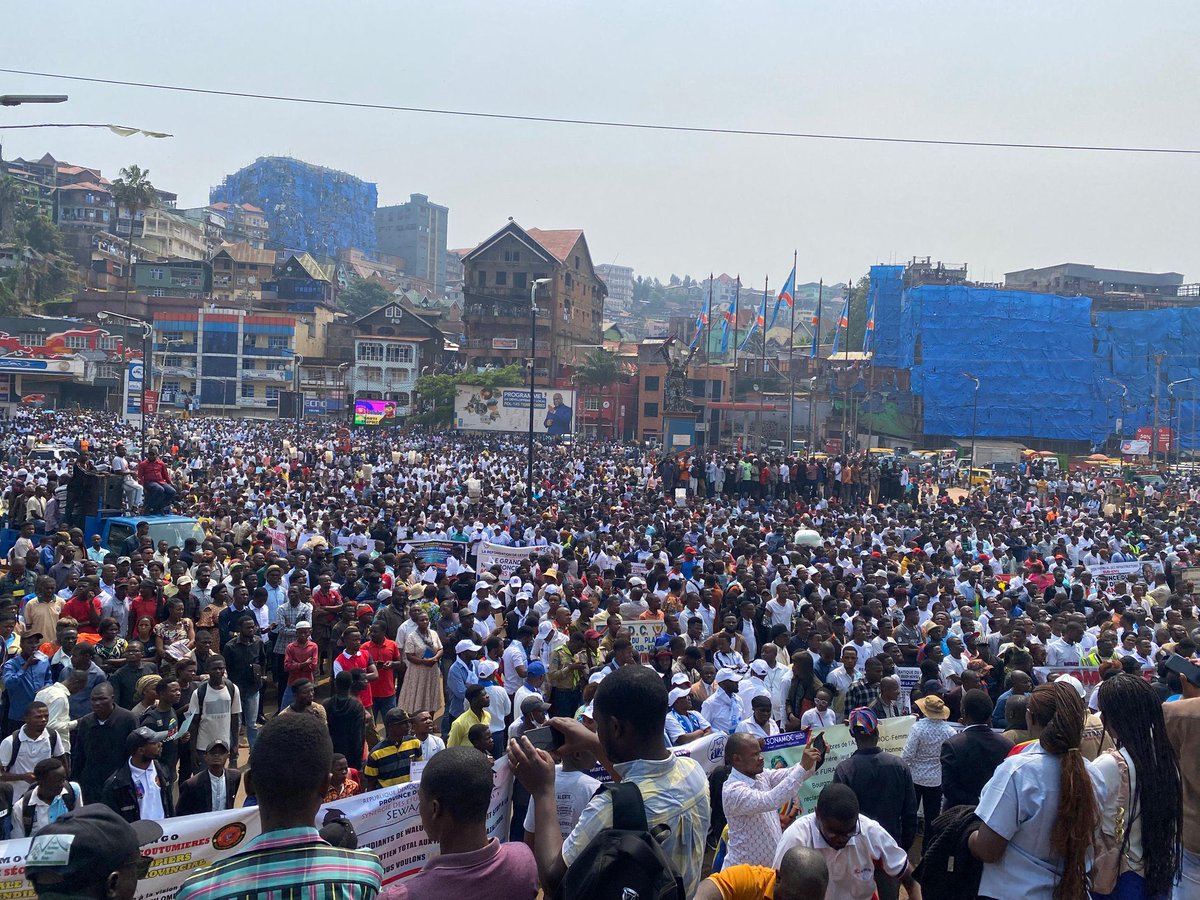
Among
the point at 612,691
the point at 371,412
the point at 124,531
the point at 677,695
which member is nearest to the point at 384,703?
the point at 677,695

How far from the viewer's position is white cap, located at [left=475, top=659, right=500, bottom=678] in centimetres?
873

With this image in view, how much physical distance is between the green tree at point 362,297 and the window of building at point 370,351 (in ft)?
130

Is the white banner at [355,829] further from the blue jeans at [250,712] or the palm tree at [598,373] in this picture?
the palm tree at [598,373]

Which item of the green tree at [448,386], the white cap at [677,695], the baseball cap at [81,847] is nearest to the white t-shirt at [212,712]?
the white cap at [677,695]

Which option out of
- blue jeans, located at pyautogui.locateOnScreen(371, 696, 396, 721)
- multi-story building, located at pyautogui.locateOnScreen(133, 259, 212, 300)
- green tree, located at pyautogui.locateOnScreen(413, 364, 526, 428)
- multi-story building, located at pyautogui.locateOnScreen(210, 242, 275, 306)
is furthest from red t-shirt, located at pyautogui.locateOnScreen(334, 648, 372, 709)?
multi-story building, located at pyautogui.locateOnScreen(210, 242, 275, 306)

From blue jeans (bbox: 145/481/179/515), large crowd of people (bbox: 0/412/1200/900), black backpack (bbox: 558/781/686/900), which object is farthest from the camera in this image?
blue jeans (bbox: 145/481/179/515)

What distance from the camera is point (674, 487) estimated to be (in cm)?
2886

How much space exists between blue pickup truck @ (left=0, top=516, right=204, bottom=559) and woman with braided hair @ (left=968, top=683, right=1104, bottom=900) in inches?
531

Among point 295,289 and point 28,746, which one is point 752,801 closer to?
point 28,746

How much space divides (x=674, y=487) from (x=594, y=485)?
8.22 feet

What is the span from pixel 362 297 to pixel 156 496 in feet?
333

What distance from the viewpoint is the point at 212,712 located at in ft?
25.0

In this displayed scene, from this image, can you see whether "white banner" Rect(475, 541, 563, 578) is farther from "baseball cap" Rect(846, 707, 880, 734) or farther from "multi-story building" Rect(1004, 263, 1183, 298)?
"multi-story building" Rect(1004, 263, 1183, 298)

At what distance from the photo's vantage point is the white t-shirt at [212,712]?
A: 7.58 m
